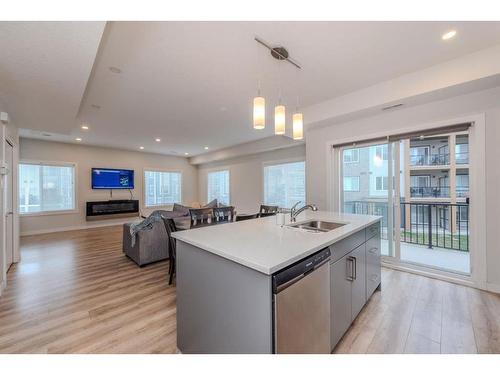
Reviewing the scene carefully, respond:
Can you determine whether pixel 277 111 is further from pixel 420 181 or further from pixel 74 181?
pixel 74 181

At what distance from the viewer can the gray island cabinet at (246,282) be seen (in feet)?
3.48

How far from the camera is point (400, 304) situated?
2.21 meters

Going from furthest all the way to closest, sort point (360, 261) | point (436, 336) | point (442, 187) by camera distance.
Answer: point (442, 187) < point (360, 261) < point (436, 336)

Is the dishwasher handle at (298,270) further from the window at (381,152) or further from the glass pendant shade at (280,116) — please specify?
the window at (381,152)

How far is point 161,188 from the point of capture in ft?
27.5

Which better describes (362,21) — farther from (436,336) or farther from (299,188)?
(299,188)

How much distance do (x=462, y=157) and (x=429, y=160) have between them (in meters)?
0.35

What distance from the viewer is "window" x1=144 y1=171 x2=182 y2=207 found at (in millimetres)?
8008

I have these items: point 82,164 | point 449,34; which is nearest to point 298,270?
point 449,34

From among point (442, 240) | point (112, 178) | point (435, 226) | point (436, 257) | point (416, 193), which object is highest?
point (112, 178)

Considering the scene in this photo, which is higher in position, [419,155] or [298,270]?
[419,155]

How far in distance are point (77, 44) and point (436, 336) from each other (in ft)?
12.0

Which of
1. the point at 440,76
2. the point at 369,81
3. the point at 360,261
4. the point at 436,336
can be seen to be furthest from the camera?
the point at 369,81
